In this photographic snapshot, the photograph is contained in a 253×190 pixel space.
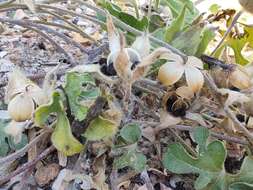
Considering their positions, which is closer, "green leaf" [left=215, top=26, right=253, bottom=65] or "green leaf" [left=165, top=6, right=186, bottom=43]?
"green leaf" [left=165, top=6, right=186, bottom=43]

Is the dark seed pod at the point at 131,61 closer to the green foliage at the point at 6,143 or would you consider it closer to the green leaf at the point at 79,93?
the green leaf at the point at 79,93

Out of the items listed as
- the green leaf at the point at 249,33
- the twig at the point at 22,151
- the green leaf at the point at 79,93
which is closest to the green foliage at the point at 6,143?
the twig at the point at 22,151

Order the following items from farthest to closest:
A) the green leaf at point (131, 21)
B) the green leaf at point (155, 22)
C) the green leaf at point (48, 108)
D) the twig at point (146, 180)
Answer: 1. the green leaf at point (155, 22)
2. the green leaf at point (131, 21)
3. the twig at point (146, 180)
4. the green leaf at point (48, 108)

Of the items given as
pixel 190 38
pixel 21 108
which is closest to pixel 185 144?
pixel 190 38

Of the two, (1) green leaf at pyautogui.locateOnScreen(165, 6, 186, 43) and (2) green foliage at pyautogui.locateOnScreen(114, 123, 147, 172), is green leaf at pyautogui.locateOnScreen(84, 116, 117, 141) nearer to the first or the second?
(2) green foliage at pyautogui.locateOnScreen(114, 123, 147, 172)

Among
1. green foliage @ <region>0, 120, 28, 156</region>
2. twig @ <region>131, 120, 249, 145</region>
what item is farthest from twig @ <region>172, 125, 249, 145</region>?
green foliage @ <region>0, 120, 28, 156</region>

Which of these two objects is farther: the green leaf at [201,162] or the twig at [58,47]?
the twig at [58,47]

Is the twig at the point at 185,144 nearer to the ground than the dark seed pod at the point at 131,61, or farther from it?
nearer to the ground

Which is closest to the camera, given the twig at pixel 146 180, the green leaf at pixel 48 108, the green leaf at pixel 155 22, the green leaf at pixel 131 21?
the green leaf at pixel 48 108

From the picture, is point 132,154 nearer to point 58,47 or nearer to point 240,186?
point 240,186
